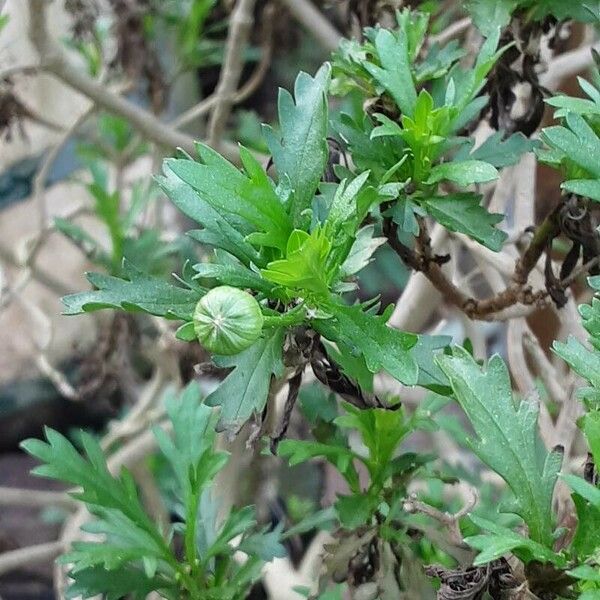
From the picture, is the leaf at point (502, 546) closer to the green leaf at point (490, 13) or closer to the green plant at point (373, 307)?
the green plant at point (373, 307)

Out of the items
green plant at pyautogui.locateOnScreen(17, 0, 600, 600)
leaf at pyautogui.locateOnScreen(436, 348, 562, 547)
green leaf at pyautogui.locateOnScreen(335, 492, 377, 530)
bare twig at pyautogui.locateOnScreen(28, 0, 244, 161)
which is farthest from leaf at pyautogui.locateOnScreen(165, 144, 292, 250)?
bare twig at pyautogui.locateOnScreen(28, 0, 244, 161)

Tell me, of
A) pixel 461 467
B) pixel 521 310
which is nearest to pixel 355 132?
pixel 521 310

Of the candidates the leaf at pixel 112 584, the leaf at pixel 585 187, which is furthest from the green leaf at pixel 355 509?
the leaf at pixel 585 187

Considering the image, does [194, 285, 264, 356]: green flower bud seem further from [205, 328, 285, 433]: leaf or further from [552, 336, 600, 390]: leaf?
[552, 336, 600, 390]: leaf

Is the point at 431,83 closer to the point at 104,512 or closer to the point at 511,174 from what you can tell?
the point at 511,174

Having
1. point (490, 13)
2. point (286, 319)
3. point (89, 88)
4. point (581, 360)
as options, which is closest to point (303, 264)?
point (286, 319)

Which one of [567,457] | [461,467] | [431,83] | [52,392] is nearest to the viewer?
[431,83]
